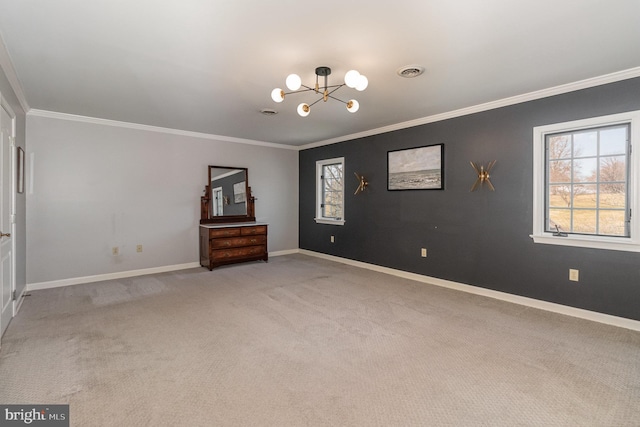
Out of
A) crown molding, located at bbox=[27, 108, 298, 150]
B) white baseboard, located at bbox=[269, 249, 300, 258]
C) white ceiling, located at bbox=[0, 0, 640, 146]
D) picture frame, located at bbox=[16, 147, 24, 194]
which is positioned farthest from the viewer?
white baseboard, located at bbox=[269, 249, 300, 258]

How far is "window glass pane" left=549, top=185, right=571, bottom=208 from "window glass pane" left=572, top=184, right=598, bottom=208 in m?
0.05

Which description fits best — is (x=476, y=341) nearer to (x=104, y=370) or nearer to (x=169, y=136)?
(x=104, y=370)

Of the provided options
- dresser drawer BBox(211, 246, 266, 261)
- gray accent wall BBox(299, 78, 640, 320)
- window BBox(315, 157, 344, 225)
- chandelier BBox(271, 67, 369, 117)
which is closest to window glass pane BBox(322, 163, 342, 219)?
window BBox(315, 157, 344, 225)

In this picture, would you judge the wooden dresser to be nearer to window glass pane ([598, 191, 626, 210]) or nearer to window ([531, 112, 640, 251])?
window ([531, 112, 640, 251])

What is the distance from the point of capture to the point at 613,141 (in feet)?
10.1

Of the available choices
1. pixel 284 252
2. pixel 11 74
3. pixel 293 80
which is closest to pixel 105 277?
pixel 11 74

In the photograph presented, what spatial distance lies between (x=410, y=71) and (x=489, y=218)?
212cm

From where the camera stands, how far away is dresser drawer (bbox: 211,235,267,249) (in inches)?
209

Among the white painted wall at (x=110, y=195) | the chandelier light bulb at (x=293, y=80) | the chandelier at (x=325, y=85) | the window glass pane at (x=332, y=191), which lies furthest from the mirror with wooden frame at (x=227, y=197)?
the chandelier light bulb at (x=293, y=80)

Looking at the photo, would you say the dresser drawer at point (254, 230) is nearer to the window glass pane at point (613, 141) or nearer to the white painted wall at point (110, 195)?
the white painted wall at point (110, 195)

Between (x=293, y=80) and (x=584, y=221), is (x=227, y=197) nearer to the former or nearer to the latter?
(x=293, y=80)

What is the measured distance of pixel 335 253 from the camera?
6.08m

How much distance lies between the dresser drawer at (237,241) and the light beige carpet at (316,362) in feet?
4.95

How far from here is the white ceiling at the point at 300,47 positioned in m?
1.98
